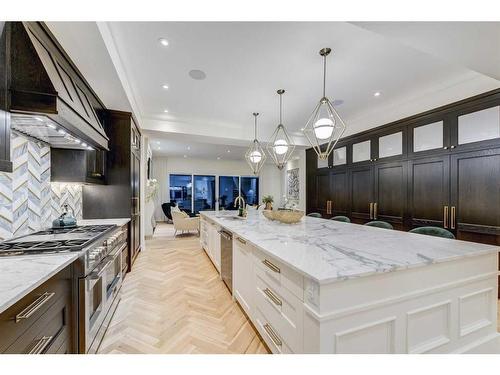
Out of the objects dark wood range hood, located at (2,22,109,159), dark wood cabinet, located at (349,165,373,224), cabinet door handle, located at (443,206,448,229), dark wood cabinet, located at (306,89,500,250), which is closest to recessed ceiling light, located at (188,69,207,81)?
dark wood range hood, located at (2,22,109,159)

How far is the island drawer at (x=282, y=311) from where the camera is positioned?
47.9 inches

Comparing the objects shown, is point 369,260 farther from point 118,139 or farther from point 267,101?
point 118,139

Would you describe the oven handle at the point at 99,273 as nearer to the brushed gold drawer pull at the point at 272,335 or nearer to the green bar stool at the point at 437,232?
the brushed gold drawer pull at the point at 272,335

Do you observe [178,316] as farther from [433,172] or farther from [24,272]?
[433,172]

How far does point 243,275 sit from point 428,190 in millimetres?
3165

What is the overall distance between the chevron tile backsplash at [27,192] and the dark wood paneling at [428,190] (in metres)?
4.90

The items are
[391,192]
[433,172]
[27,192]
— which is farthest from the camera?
[391,192]

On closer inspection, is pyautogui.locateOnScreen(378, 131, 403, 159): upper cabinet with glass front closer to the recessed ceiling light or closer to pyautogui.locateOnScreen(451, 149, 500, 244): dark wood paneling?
pyautogui.locateOnScreen(451, 149, 500, 244): dark wood paneling

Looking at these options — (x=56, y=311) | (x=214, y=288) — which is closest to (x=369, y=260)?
(x=56, y=311)

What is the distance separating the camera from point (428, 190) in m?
3.26

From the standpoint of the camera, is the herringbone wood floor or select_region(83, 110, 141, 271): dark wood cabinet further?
select_region(83, 110, 141, 271): dark wood cabinet

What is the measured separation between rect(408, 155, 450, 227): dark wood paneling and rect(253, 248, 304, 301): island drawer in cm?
307

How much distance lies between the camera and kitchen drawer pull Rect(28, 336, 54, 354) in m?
0.99

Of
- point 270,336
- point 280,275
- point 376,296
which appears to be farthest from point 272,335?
point 376,296
